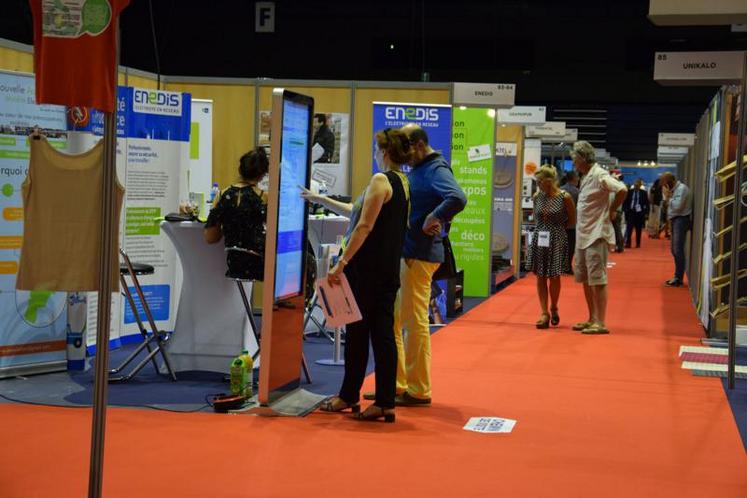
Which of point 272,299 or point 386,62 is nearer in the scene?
point 272,299

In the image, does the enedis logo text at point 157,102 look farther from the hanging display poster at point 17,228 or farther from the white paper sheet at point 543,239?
the white paper sheet at point 543,239

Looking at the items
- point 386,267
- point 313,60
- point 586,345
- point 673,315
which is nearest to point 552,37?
point 313,60

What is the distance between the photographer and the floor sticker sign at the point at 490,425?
5066 millimetres

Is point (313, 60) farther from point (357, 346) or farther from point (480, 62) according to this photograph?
point (357, 346)

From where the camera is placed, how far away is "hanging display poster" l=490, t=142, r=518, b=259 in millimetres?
14398

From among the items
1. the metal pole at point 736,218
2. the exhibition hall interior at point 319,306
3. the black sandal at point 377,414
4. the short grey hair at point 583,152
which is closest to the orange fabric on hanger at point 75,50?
the exhibition hall interior at point 319,306

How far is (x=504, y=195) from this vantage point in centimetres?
1440

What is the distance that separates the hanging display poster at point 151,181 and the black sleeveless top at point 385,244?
102 inches

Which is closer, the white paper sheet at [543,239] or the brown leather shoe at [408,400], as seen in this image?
the brown leather shoe at [408,400]

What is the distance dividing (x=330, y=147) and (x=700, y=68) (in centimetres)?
337

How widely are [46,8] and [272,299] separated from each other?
2574mm

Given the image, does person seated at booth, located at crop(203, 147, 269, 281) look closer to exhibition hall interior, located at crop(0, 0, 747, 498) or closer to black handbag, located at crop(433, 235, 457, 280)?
exhibition hall interior, located at crop(0, 0, 747, 498)

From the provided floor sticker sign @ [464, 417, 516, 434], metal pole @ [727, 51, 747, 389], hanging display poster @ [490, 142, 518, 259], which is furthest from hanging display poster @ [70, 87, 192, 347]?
hanging display poster @ [490, 142, 518, 259]

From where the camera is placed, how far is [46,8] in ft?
9.37
